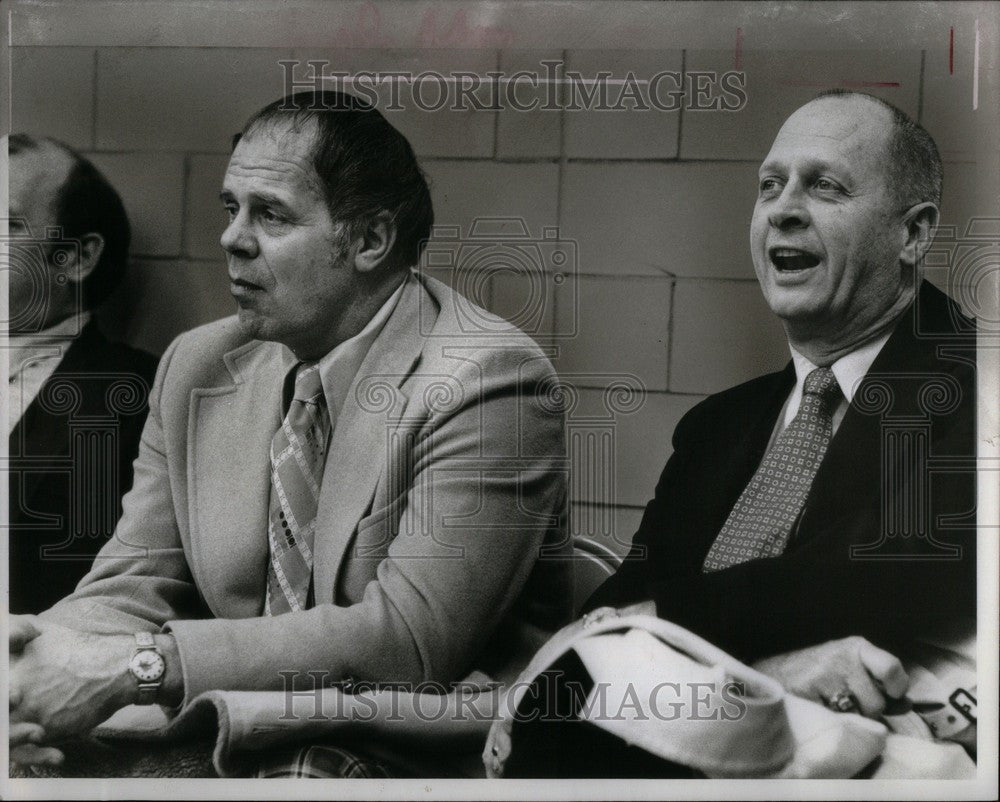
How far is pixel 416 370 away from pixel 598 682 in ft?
3.79

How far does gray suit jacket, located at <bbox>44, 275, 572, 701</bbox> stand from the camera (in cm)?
411

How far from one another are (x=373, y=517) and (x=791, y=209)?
1.65 meters

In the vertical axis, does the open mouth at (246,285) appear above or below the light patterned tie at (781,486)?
above

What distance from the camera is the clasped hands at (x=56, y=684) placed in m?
4.17

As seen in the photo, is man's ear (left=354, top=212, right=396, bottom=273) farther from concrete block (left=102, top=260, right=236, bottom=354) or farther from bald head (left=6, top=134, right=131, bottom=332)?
bald head (left=6, top=134, right=131, bottom=332)

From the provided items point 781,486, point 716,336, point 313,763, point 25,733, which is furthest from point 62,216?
point 781,486

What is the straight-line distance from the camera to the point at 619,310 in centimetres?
428

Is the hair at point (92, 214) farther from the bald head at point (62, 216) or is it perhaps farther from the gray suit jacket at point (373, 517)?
the gray suit jacket at point (373, 517)

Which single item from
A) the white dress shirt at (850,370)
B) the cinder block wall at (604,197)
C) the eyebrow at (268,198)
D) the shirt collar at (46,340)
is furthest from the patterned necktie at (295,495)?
the white dress shirt at (850,370)

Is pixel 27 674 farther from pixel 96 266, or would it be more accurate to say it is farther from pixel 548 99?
pixel 548 99

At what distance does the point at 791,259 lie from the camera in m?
4.20

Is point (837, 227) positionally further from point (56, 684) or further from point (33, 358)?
point (56, 684)

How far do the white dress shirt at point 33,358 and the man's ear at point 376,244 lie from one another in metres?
0.96

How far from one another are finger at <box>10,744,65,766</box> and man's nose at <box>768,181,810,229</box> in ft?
9.46
